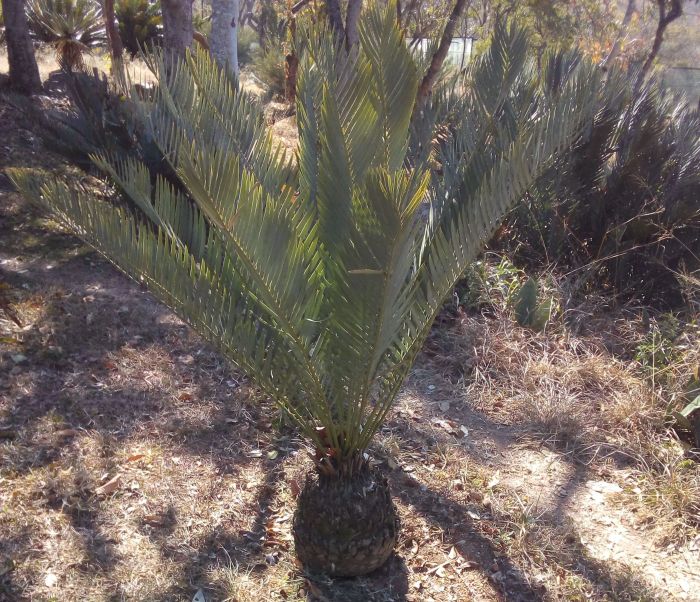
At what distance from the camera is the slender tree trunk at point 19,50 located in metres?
7.60

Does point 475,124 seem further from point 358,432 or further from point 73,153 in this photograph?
point 73,153

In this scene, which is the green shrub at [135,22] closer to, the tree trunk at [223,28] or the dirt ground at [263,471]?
the tree trunk at [223,28]

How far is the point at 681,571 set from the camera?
306cm

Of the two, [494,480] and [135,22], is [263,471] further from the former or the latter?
[135,22]

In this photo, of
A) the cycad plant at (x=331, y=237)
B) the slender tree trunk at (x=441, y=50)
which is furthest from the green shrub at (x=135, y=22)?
the cycad plant at (x=331, y=237)

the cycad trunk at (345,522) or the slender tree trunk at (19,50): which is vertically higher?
the slender tree trunk at (19,50)

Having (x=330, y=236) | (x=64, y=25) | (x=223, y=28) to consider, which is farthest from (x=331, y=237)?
(x=64, y=25)

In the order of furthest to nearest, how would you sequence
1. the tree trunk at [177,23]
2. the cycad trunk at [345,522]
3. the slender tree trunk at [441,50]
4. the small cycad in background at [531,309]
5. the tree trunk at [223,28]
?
the tree trunk at [223,28] → the slender tree trunk at [441,50] → the tree trunk at [177,23] → the small cycad in background at [531,309] → the cycad trunk at [345,522]

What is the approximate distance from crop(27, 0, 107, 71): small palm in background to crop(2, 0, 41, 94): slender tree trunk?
1344mm

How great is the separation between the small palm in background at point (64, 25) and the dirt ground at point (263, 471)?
5711 mm

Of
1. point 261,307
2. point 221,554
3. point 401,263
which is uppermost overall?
point 401,263

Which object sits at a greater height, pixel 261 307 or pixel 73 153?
pixel 261 307

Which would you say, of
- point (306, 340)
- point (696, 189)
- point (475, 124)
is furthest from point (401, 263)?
point (696, 189)

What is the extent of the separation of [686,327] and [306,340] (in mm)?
3417
